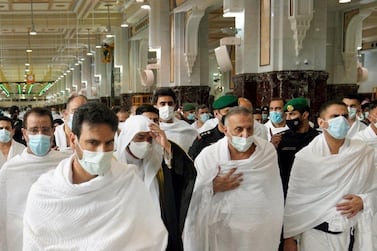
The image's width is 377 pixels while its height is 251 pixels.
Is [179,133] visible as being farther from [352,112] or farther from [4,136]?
[352,112]

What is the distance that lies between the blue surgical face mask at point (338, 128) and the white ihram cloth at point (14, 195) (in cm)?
206

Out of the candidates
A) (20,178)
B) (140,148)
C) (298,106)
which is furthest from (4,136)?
(298,106)

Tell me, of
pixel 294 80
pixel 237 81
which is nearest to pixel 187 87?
pixel 237 81

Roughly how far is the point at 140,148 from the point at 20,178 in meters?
0.87

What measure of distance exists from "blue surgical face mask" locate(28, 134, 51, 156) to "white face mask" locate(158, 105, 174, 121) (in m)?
1.77

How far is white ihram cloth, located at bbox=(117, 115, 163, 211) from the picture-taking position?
139 inches

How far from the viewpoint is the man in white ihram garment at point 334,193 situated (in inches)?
144

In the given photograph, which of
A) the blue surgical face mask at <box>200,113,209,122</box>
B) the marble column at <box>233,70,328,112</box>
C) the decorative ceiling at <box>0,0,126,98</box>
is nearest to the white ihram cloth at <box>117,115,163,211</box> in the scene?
the blue surgical face mask at <box>200,113,209,122</box>

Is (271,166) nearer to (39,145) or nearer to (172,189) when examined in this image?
(172,189)

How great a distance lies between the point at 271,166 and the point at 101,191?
1.55 metres

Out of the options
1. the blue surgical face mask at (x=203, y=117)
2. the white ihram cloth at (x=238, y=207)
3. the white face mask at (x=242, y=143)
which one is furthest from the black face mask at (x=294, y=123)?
the blue surgical face mask at (x=203, y=117)

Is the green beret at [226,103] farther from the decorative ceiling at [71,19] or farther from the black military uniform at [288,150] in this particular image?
the decorative ceiling at [71,19]

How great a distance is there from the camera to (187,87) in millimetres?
14852

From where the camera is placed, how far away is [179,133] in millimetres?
5617
